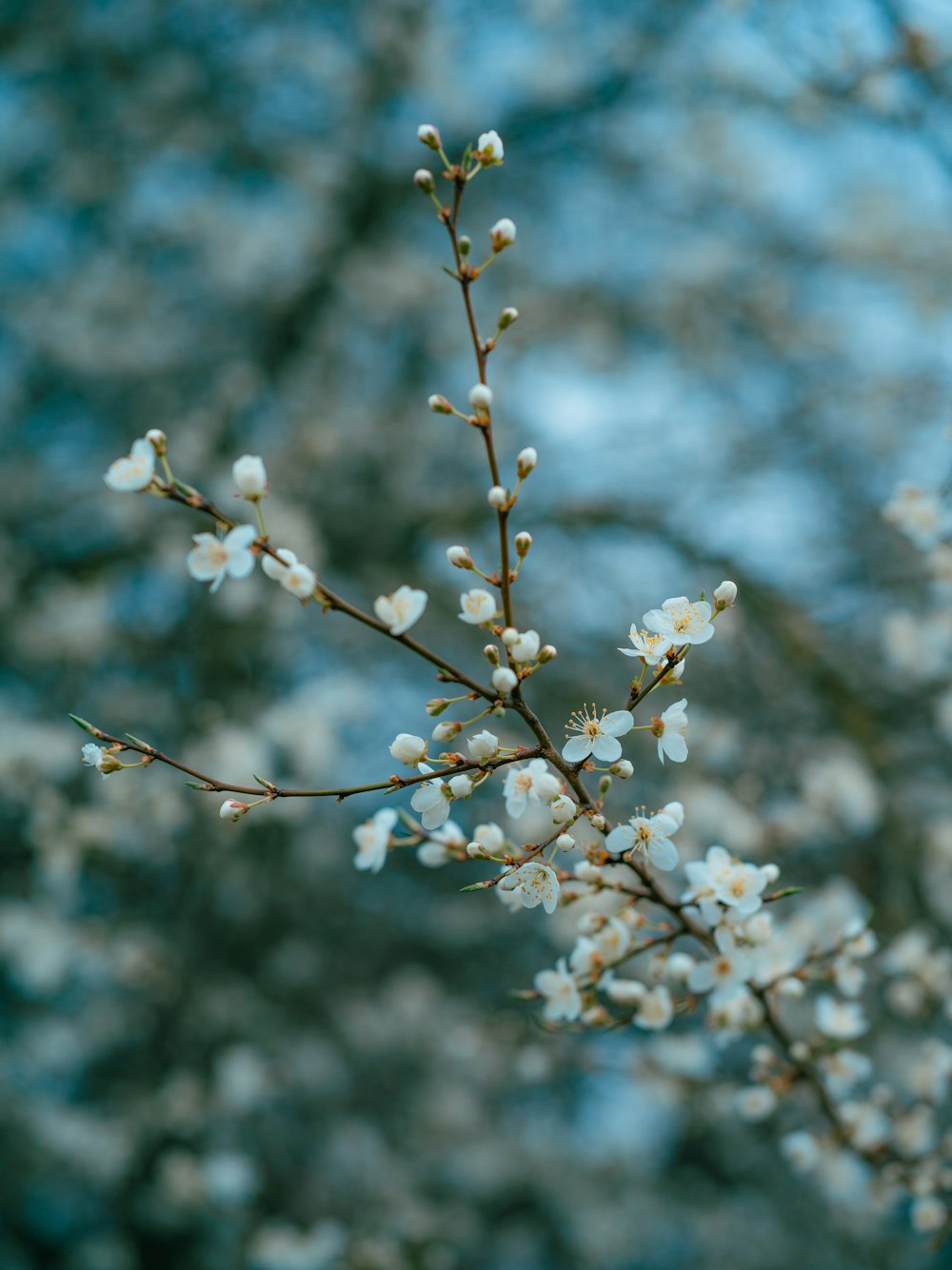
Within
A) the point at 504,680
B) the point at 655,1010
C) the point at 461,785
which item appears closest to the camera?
the point at 504,680

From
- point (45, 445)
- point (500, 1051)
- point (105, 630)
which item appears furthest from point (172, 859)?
point (45, 445)

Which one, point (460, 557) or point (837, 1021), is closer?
point (460, 557)

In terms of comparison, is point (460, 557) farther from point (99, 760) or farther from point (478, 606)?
point (99, 760)

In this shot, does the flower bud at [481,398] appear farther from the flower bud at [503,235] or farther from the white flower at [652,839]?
the white flower at [652,839]

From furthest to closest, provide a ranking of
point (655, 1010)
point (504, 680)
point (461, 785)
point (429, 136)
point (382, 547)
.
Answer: point (382, 547) < point (655, 1010) < point (429, 136) < point (461, 785) < point (504, 680)

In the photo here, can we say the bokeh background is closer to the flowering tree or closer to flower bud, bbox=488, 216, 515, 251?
the flowering tree

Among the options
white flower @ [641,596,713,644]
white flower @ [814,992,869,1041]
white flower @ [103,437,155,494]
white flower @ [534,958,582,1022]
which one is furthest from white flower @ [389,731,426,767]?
white flower @ [814,992,869,1041]

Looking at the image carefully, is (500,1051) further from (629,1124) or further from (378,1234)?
(629,1124)

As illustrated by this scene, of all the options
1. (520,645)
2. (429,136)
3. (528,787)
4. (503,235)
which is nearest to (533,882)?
(528,787)
